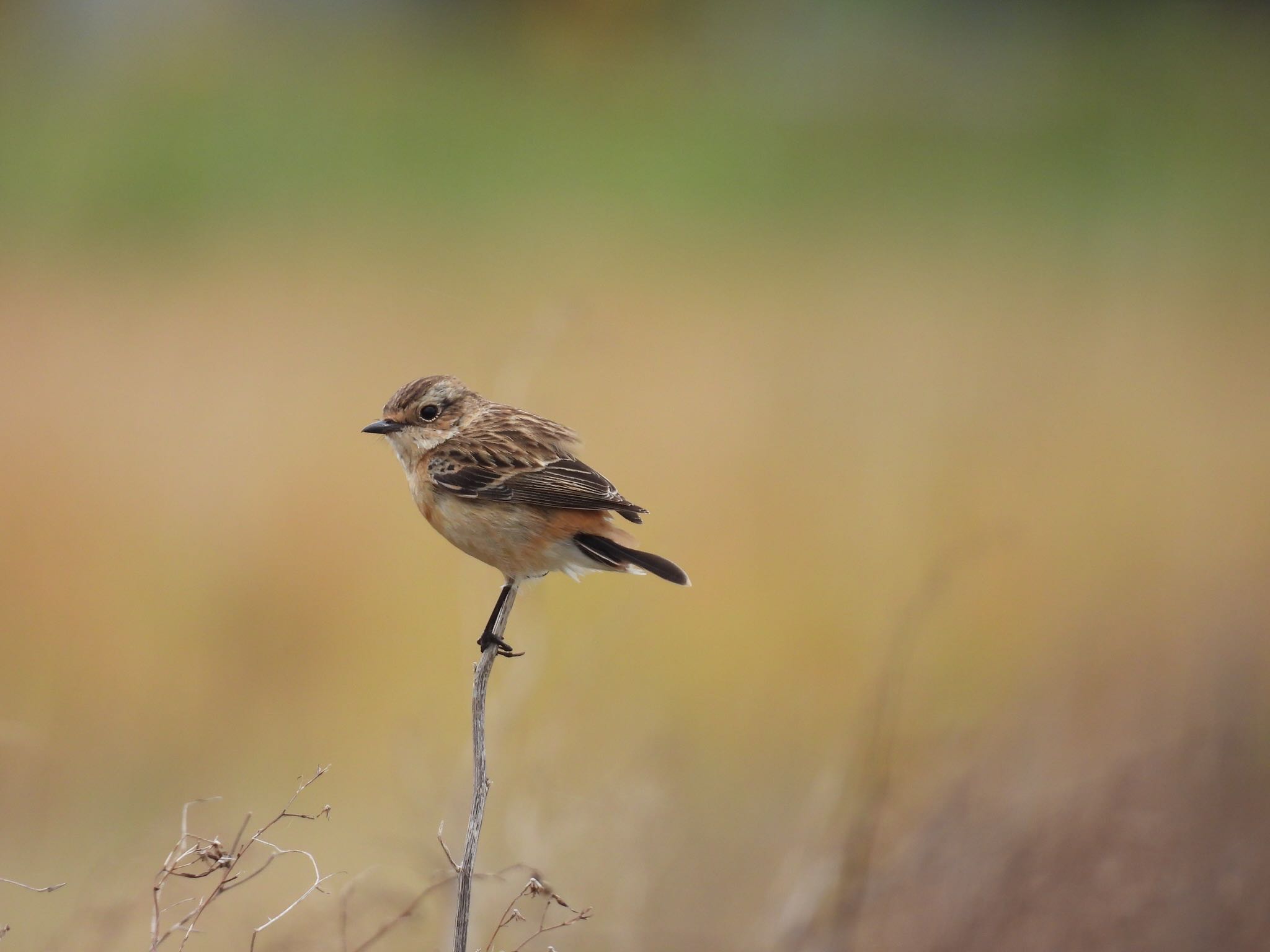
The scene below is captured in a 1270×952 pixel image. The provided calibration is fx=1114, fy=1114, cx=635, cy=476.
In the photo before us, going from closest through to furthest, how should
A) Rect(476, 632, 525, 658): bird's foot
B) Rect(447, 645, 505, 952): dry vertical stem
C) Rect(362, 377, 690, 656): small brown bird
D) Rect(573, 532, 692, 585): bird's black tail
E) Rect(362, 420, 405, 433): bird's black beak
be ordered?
Rect(447, 645, 505, 952): dry vertical stem
Rect(476, 632, 525, 658): bird's foot
Rect(573, 532, 692, 585): bird's black tail
Rect(362, 377, 690, 656): small brown bird
Rect(362, 420, 405, 433): bird's black beak

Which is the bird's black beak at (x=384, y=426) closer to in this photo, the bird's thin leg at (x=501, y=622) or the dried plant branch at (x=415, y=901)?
the bird's thin leg at (x=501, y=622)

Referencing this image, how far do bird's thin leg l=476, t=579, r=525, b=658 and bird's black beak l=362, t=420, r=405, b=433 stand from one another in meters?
0.66

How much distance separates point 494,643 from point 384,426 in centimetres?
106

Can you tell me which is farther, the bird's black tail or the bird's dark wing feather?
the bird's dark wing feather

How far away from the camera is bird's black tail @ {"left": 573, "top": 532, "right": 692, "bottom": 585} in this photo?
2.91m

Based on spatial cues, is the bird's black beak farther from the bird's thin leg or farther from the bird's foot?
the bird's foot

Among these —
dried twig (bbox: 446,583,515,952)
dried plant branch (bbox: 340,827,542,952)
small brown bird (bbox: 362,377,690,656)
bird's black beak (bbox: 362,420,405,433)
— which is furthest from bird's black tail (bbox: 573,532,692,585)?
dried plant branch (bbox: 340,827,542,952)

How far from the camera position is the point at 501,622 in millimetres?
2760

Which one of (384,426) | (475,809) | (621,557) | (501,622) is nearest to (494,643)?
(501,622)

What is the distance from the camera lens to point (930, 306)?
10.6 metres

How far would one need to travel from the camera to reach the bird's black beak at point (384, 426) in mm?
3387

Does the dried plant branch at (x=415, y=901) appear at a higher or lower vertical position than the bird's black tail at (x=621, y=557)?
lower

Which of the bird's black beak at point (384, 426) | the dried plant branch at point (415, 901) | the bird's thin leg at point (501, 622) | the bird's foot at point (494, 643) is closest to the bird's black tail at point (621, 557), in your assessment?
the bird's thin leg at point (501, 622)

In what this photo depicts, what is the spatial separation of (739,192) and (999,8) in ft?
13.3
